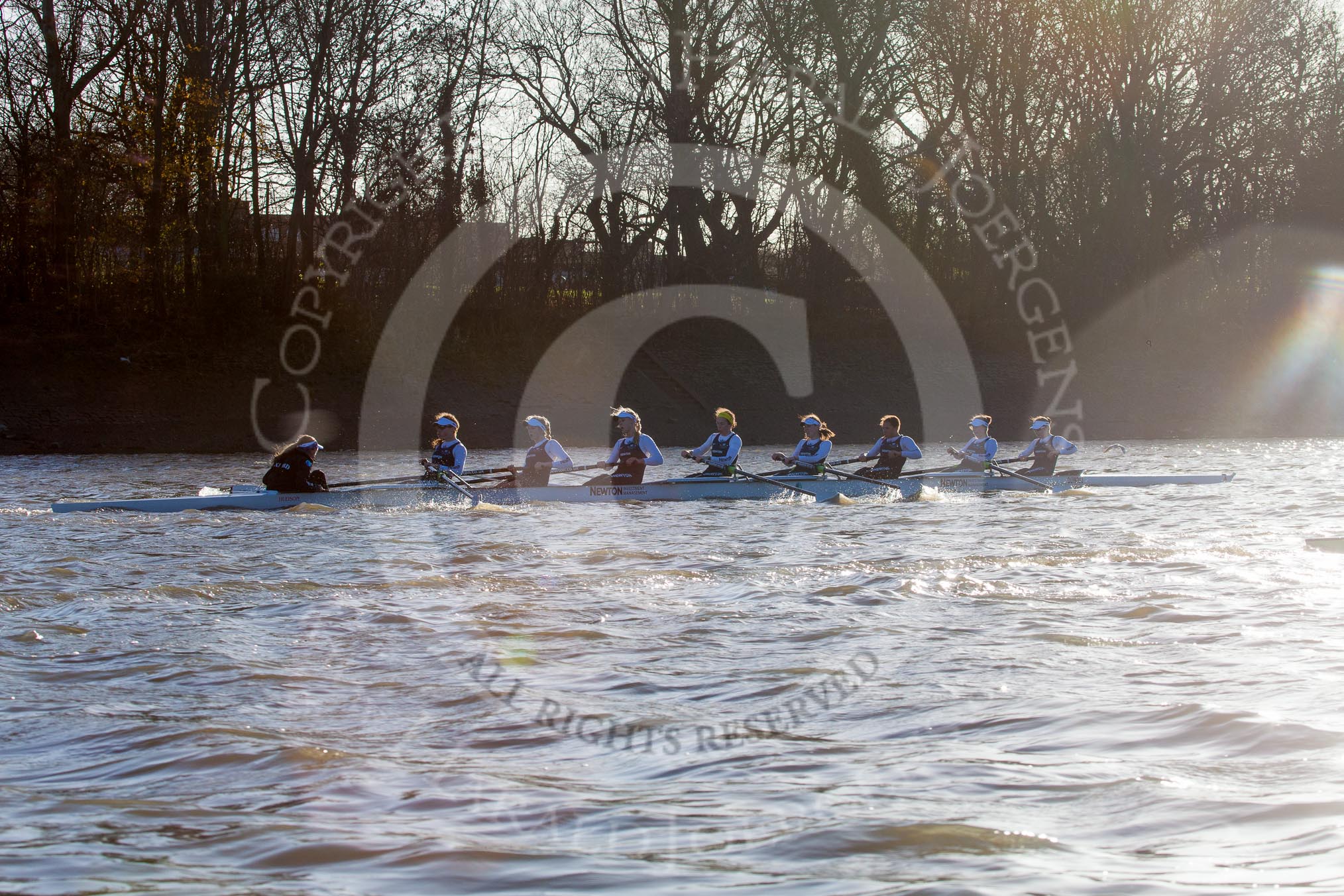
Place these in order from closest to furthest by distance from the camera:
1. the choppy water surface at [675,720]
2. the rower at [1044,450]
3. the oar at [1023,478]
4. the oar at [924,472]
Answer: the choppy water surface at [675,720] → the oar at [924,472] → the oar at [1023,478] → the rower at [1044,450]

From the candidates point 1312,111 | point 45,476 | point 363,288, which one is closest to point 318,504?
point 45,476

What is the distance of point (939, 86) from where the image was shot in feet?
118

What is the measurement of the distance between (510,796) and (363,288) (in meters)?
29.1

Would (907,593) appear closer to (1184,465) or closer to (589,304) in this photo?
(1184,465)

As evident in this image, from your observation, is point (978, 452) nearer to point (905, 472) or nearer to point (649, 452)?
point (905, 472)

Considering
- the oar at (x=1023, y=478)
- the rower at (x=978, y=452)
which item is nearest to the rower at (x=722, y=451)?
the rower at (x=978, y=452)

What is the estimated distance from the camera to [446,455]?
16016 mm

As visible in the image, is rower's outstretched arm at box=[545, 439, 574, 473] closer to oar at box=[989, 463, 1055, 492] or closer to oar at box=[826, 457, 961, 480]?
oar at box=[826, 457, 961, 480]

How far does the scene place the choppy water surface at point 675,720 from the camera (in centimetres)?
397

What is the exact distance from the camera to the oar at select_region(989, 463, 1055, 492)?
58.2 feet

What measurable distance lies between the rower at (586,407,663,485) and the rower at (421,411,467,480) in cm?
159

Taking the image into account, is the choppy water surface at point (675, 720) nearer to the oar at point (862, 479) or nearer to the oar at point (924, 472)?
the oar at point (862, 479)

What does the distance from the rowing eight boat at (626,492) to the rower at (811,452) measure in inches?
7.9

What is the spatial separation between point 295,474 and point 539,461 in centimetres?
280
